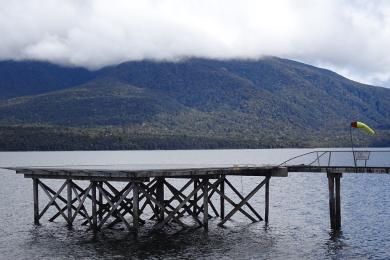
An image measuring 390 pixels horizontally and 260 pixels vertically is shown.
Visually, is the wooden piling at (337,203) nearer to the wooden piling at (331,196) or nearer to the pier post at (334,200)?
the pier post at (334,200)

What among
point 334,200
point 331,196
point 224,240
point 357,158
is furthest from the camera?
point 334,200

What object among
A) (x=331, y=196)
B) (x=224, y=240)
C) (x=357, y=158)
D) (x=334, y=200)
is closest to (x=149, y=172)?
(x=224, y=240)

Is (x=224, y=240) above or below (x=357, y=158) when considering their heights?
below

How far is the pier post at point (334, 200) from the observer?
41938mm

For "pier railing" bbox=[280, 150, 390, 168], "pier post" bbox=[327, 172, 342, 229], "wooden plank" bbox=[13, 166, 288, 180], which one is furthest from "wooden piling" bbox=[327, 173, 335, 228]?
"wooden plank" bbox=[13, 166, 288, 180]

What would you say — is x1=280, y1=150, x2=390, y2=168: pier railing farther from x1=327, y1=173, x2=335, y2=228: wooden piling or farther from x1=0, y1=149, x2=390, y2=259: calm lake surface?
x1=327, y1=173, x2=335, y2=228: wooden piling

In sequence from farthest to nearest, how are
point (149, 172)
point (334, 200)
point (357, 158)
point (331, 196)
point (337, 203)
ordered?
point (337, 203) → point (334, 200) → point (331, 196) → point (357, 158) → point (149, 172)

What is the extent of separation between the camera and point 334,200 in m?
42.8

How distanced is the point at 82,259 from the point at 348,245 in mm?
17107

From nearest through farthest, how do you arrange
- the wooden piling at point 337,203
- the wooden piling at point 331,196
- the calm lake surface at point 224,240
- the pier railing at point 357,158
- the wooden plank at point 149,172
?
the calm lake surface at point 224,240, the wooden plank at point 149,172, the pier railing at point 357,158, the wooden piling at point 331,196, the wooden piling at point 337,203

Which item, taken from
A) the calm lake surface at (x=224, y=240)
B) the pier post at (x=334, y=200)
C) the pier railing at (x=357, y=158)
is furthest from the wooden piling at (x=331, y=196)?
the calm lake surface at (x=224, y=240)

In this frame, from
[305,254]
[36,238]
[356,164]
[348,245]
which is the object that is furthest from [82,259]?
[356,164]

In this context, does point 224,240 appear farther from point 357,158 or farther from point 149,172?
point 357,158

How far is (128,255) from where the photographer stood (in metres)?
35.2
